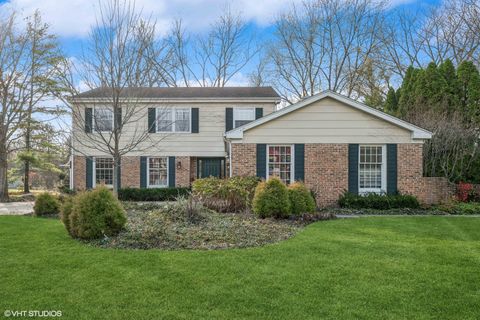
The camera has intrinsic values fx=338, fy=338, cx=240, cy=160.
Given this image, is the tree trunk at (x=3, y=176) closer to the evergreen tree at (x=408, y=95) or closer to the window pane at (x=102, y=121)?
the window pane at (x=102, y=121)

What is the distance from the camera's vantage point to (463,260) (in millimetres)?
5621

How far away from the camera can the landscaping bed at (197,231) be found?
6691mm

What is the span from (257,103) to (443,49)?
16262 mm

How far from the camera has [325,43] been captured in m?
25.9

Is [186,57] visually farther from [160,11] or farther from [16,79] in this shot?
[160,11]

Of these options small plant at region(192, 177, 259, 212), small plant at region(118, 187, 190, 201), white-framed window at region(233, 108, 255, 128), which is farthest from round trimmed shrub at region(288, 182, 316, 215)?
white-framed window at region(233, 108, 255, 128)

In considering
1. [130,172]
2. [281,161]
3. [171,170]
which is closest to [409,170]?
[281,161]

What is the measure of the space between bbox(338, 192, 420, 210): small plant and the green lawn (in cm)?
504

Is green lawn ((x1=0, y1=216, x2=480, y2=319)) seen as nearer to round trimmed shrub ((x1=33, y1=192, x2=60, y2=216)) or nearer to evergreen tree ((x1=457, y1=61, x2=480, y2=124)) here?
round trimmed shrub ((x1=33, y1=192, x2=60, y2=216))

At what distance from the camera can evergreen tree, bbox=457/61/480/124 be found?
607 inches

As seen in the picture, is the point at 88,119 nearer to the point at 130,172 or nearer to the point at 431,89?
the point at 130,172

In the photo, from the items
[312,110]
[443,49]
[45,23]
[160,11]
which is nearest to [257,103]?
[312,110]

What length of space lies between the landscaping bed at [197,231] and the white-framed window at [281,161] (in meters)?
3.89

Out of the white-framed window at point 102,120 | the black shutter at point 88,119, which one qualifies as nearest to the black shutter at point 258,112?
the white-framed window at point 102,120
